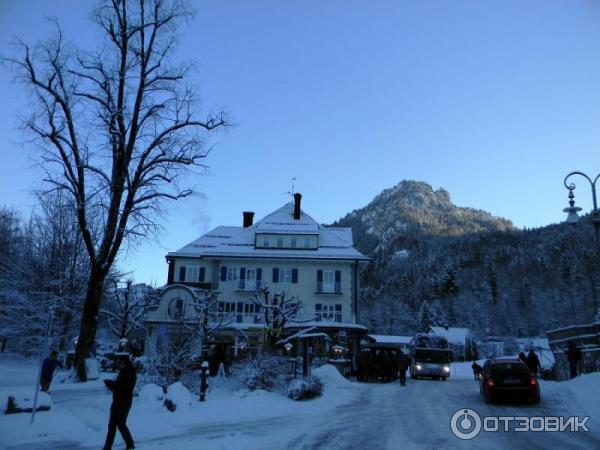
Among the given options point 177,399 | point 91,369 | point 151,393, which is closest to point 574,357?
point 177,399

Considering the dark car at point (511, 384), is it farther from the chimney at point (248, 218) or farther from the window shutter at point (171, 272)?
the chimney at point (248, 218)

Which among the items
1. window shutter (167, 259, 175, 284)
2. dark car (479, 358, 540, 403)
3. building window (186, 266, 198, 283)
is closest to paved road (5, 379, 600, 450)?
dark car (479, 358, 540, 403)

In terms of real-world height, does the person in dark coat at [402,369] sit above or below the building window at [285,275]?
below

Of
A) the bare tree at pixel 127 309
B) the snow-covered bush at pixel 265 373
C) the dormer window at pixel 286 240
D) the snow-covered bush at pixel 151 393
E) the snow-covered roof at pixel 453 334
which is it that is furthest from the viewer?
the snow-covered roof at pixel 453 334

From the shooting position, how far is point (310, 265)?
4509cm

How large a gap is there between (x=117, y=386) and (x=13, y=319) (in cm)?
2880

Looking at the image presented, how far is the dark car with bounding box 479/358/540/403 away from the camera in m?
16.3

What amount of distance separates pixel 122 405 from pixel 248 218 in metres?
45.4

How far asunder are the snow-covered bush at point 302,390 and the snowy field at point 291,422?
0.34m

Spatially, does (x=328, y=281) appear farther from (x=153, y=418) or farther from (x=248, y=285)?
(x=153, y=418)

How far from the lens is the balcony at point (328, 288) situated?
44.0 meters

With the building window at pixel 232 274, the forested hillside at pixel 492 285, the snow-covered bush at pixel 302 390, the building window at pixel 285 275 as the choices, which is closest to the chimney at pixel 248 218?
the building window at pixel 232 274

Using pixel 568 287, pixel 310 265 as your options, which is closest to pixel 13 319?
pixel 310 265

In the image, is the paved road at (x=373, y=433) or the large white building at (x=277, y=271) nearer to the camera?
the paved road at (x=373, y=433)
